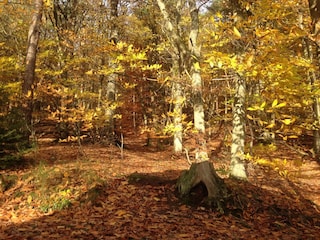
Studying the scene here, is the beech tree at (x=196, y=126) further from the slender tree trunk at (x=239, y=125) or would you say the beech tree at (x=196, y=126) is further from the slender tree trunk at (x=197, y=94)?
the slender tree trunk at (x=239, y=125)

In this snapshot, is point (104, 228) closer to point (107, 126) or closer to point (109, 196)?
point (109, 196)

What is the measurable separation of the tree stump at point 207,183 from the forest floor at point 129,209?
20 centimetres

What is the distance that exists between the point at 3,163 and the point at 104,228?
4.53 m

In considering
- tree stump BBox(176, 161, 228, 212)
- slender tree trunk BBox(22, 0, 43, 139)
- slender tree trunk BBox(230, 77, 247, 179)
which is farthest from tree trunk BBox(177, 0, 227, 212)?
slender tree trunk BBox(22, 0, 43, 139)

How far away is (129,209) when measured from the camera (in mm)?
5898

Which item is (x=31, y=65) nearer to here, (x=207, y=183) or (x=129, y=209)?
(x=129, y=209)

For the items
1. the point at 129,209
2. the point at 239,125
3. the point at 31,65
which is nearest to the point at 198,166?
the point at 129,209

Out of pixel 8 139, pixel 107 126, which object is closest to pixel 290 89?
pixel 8 139

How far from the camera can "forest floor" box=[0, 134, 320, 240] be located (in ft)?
16.2

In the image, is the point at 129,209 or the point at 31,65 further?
the point at 31,65

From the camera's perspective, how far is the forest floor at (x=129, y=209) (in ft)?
16.2

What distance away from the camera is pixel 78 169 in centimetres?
786

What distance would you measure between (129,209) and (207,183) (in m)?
1.78

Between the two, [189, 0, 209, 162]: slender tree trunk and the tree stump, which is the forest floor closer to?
the tree stump
